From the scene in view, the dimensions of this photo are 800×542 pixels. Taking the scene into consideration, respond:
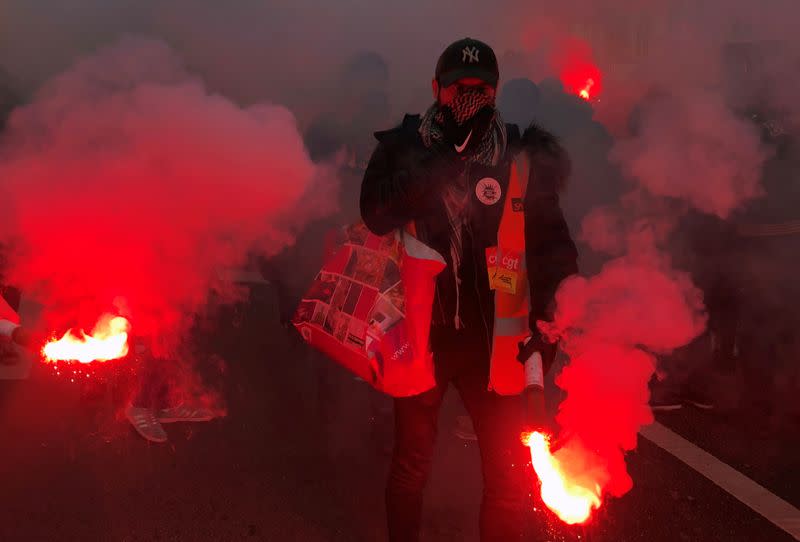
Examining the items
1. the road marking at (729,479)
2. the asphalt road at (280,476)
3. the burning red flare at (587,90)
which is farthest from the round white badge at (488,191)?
the burning red flare at (587,90)

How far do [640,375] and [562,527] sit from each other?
0.83 m

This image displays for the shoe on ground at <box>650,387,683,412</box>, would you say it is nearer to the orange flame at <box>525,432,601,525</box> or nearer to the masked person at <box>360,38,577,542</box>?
the orange flame at <box>525,432,601,525</box>

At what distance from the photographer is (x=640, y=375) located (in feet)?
8.44

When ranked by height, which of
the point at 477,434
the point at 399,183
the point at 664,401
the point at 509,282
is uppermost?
the point at 664,401

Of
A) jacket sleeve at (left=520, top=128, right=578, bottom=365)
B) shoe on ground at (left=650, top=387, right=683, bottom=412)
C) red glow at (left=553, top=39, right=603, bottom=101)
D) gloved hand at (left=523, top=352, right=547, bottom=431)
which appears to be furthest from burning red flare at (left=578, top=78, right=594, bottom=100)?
gloved hand at (left=523, top=352, right=547, bottom=431)

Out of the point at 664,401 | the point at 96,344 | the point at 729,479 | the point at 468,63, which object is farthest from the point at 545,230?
the point at 664,401

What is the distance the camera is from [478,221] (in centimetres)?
221

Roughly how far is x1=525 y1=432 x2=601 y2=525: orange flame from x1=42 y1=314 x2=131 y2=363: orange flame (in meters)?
2.05

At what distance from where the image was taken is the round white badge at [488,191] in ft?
7.21

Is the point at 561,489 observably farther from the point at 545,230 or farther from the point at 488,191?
the point at 488,191

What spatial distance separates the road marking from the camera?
315 cm

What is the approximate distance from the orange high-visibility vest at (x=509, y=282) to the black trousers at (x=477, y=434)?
0.06 meters

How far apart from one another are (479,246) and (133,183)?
228 centimetres

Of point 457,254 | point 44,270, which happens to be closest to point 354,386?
point 44,270
